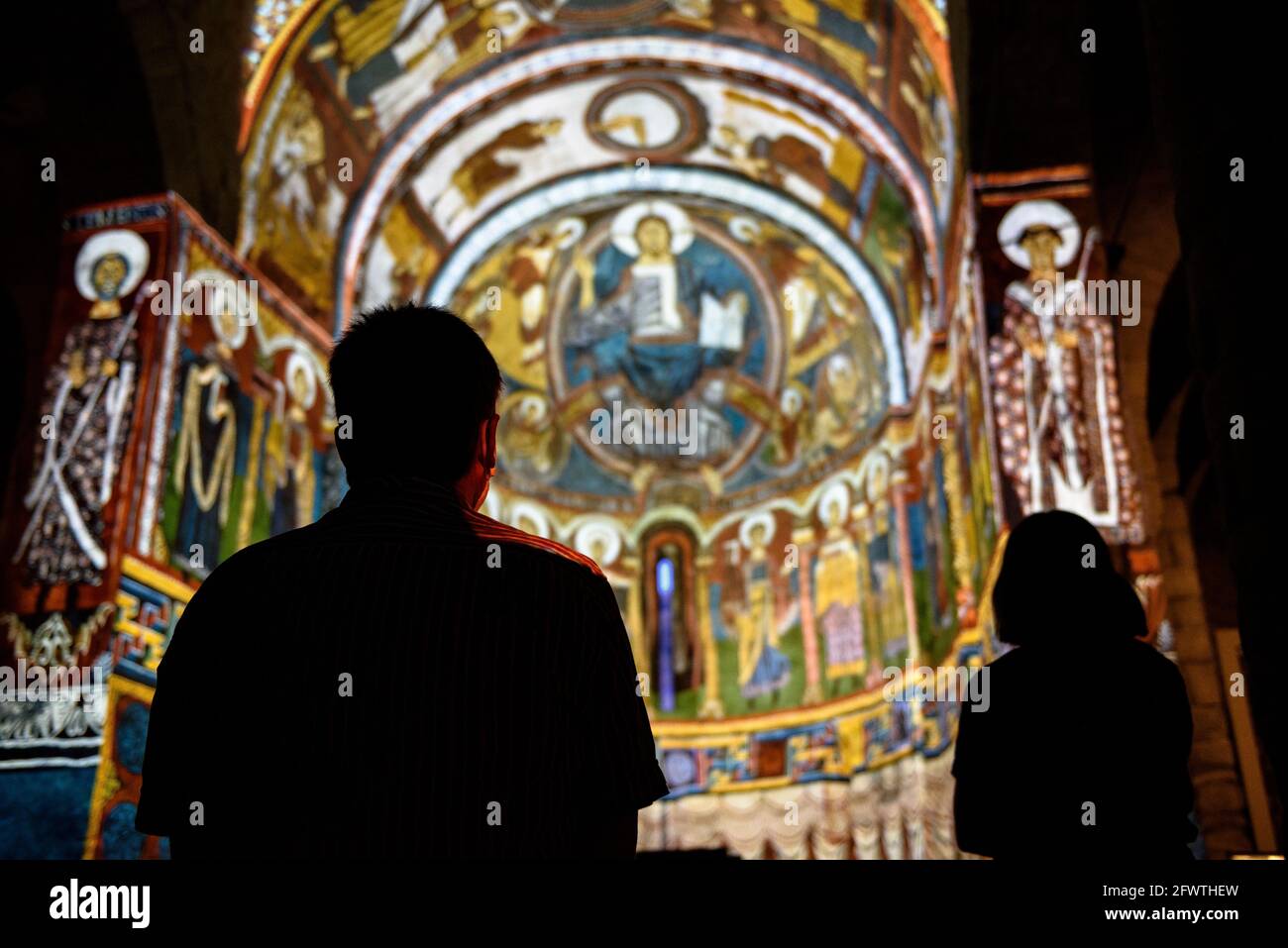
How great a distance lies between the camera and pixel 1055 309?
345 inches

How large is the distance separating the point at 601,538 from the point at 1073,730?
14.1 metres

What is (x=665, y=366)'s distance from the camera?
1662 centimetres

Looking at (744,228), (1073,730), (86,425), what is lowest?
(1073,730)

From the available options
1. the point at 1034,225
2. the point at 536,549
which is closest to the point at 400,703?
the point at 536,549

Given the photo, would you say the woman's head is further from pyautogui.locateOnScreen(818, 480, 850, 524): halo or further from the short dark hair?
pyautogui.locateOnScreen(818, 480, 850, 524): halo

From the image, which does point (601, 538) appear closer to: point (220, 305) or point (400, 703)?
point (220, 305)

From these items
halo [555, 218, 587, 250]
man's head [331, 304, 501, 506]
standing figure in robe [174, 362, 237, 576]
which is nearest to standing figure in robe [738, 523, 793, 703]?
halo [555, 218, 587, 250]

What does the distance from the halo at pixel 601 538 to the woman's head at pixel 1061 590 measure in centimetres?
1367

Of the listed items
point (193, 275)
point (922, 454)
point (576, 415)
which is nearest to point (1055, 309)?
point (922, 454)

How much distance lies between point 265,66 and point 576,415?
23.2ft

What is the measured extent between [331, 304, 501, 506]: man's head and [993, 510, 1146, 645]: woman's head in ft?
4.64

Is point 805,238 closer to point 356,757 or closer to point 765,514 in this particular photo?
point 765,514

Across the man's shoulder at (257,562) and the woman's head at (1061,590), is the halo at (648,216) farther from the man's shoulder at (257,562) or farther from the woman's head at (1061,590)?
the man's shoulder at (257,562)

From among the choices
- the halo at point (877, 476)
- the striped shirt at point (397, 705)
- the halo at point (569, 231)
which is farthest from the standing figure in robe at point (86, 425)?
the halo at point (877, 476)
